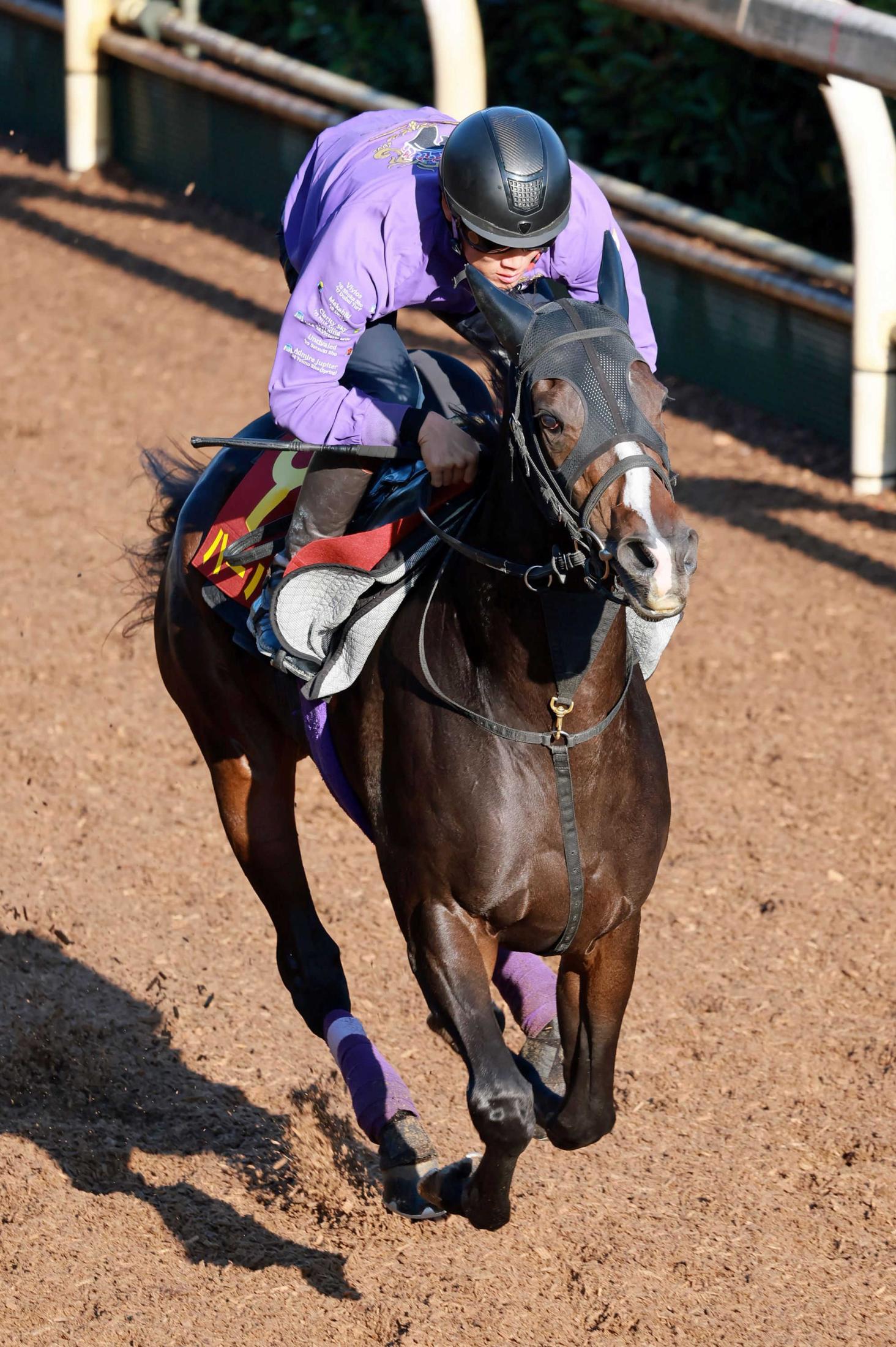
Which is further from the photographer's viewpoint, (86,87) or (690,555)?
(86,87)

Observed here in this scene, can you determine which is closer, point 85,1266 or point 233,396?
point 85,1266

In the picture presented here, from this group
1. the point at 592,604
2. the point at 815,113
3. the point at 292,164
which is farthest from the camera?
the point at 292,164

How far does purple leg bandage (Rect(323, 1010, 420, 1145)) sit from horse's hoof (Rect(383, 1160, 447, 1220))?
147 millimetres

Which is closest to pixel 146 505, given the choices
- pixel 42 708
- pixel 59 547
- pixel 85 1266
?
pixel 59 547

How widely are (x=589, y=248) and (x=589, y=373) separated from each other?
989 millimetres

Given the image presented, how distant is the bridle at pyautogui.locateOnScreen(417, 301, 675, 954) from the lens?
282 centimetres

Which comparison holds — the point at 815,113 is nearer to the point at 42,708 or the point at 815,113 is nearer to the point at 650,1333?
the point at 42,708

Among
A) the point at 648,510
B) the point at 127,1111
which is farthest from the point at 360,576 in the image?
the point at 127,1111

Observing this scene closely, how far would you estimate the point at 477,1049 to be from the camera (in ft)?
10.9

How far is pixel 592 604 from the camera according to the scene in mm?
3146

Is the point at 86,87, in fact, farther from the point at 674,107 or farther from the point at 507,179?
the point at 507,179

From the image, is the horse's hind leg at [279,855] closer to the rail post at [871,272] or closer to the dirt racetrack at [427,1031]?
the dirt racetrack at [427,1031]

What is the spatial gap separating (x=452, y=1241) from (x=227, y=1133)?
75cm

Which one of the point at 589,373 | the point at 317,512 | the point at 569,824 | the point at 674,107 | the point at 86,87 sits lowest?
the point at 86,87
